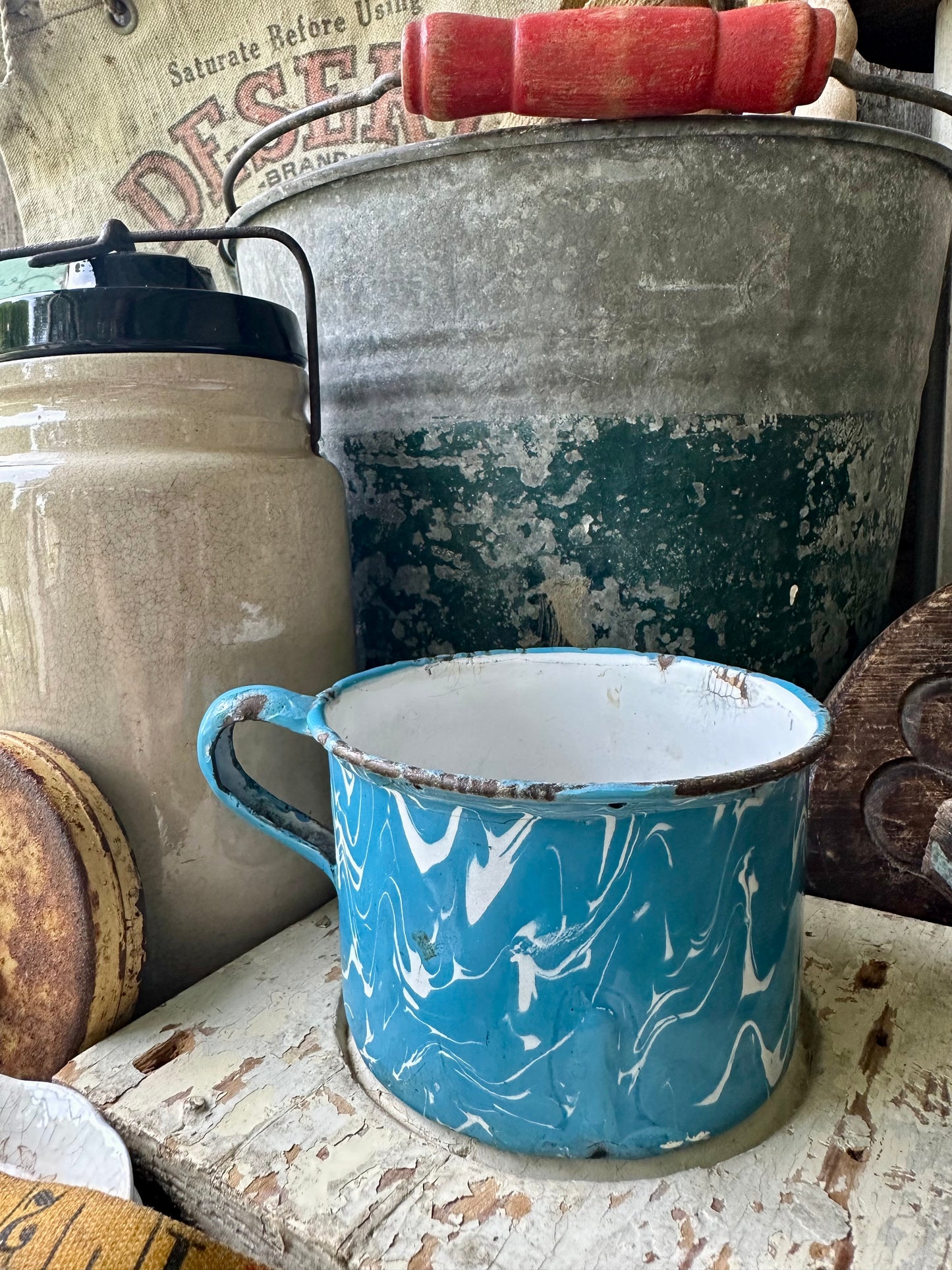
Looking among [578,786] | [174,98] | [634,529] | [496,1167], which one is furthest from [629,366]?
[174,98]

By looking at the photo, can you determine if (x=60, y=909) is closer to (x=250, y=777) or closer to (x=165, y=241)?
(x=250, y=777)

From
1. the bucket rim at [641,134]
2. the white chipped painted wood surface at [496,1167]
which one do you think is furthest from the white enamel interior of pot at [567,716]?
the bucket rim at [641,134]

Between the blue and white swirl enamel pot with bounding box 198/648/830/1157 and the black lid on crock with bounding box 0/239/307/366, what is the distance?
0.23 metres

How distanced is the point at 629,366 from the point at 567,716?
24cm

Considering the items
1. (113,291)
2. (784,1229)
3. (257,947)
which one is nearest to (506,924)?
(784,1229)

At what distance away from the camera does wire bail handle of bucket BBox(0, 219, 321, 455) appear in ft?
1.74

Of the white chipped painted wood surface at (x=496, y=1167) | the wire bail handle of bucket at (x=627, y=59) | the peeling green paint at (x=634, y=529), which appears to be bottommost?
the white chipped painted wood surface at (x=496, y=1167)

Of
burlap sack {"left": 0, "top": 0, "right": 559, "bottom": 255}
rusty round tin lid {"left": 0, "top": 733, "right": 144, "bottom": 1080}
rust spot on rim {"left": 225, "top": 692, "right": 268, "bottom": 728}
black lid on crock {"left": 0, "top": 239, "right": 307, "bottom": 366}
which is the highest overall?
burlap sack {"left": 0, "top": 0, "right": 559, "bottom": 255}

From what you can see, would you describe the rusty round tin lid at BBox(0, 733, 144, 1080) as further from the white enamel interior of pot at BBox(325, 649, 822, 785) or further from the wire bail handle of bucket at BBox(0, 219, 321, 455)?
the wire bail handle of bucket at BBox(0, 219, 321, 455)

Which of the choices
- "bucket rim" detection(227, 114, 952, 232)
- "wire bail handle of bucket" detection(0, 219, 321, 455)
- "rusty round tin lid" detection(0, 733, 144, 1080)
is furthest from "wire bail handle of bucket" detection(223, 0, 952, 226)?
"rusty round tin lid" detection(0, 733, 144, 1080)

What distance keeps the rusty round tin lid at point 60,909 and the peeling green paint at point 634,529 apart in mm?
281

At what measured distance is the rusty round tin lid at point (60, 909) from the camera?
1.60ft

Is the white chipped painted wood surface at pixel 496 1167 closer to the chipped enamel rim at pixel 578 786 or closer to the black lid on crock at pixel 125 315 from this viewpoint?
the chipped enamel rim at pixel 578 786

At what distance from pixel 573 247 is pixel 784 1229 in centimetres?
54
